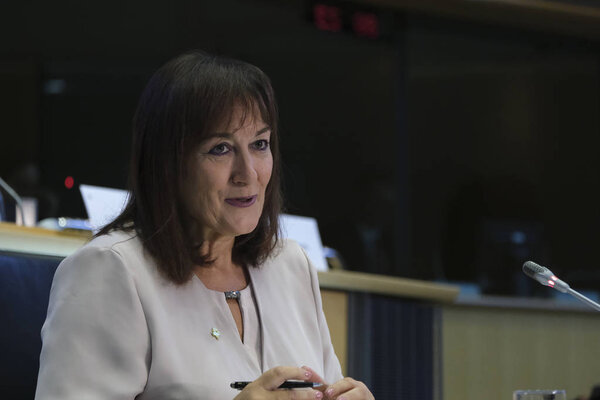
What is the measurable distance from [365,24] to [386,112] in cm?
63

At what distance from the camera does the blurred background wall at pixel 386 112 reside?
5703mm

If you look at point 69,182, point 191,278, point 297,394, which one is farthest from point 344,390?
point 69,182

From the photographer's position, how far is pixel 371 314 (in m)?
3.09

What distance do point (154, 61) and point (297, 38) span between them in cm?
97

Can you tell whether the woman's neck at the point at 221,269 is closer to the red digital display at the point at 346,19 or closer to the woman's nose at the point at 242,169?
the woman's nose at the point at 242,169

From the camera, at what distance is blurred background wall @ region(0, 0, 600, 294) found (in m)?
5.70

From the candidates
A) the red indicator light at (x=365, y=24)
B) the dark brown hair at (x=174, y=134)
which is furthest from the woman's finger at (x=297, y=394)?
the red indicator light at (x=365, y=24)

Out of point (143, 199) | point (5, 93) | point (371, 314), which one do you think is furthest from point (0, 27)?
point (143, 199)

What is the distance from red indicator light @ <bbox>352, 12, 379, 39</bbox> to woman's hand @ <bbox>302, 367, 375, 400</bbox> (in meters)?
4.25

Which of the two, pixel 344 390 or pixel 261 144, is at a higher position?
pixel 261 144

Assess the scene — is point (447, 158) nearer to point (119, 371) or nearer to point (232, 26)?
point (232, 26)

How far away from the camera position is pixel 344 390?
156 centimetres

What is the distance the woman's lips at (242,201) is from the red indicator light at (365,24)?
4052mm

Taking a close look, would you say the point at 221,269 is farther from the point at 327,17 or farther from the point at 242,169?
the point at 327,17
